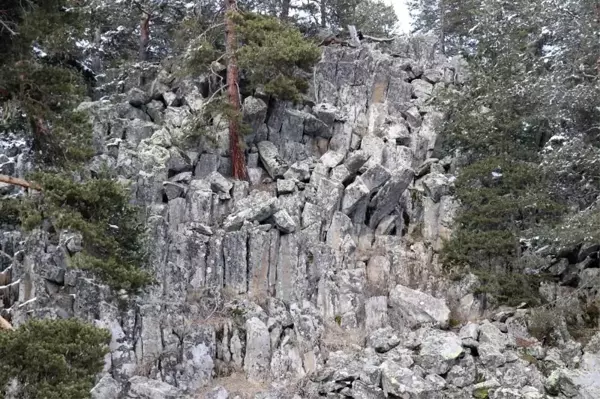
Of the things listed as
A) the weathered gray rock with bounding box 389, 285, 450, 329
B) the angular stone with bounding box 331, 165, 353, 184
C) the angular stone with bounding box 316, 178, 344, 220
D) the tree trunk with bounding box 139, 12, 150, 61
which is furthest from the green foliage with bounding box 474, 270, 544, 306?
the tree trunk with bounding box 139, 12, 150, 61

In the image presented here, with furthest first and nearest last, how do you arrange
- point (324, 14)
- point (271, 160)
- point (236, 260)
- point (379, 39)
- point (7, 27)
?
1. point (324, 14)
2. point (379, 39)
3. point (271, 160)
4. point (236, 260)
5. point (7, 27)

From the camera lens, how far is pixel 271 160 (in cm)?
2034

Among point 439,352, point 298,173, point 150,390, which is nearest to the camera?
point 150,390

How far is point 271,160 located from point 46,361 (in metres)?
13.3

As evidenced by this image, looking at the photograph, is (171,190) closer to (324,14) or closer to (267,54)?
(267,54)

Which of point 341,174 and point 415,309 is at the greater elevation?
point 341,174

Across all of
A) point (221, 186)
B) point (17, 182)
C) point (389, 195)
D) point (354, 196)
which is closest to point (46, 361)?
point (17, 182)

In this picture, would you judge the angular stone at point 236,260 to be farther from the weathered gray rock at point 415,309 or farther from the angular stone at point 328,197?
the weathered gray rock at point 415,309

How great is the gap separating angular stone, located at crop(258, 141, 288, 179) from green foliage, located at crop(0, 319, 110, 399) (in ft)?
40.3

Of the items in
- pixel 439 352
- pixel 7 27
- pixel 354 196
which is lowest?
pixel 439 352

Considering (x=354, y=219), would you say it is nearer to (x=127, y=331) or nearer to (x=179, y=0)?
(x=127, y=331)

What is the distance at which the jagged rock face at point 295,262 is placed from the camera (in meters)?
13.8

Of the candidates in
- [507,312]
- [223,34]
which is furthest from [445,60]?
[507,312]

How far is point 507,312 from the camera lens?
16.3 meters
